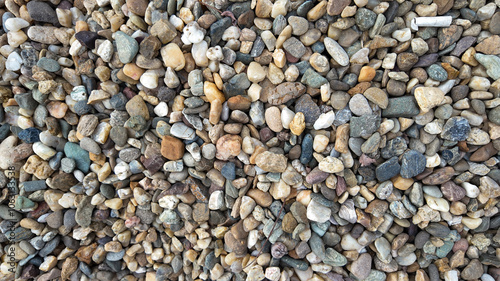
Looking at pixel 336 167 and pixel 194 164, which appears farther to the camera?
pixel 194 164

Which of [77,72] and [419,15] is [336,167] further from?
[77,72]

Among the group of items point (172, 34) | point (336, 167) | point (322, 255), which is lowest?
point (322, 255)

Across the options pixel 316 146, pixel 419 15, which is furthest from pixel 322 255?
pixel 419 15

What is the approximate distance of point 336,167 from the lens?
0.93 metres

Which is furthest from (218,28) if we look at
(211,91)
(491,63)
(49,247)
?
(49,247)

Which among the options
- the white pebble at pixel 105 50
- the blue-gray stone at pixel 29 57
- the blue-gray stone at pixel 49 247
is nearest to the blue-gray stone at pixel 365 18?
the white pebble at pixel 105 50

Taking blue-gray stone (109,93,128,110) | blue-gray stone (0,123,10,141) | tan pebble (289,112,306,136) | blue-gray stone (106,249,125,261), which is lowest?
blue-gray stone (106,249,125,261)

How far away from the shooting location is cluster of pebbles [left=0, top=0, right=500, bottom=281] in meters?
0.94

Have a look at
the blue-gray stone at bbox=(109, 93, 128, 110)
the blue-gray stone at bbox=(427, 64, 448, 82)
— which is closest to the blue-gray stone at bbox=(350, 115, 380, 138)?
the blue-gray stone at bbox=(427, 64, 448, 82)

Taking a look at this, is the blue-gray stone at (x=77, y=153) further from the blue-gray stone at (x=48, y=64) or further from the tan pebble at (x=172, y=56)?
the tan pebble at (x=172, y=56)

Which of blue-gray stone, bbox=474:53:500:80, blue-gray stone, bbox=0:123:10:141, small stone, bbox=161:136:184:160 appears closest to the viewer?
blue-gray stone, bbox=474:53:500:80

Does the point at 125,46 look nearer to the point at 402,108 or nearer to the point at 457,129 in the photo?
the point at 402,108

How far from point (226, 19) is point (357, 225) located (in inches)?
32.8

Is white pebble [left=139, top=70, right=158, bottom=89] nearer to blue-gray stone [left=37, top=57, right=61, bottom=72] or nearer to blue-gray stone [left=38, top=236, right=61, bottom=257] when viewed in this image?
blue-gray stone [left=37, top=57, right=61, bottom=72]
